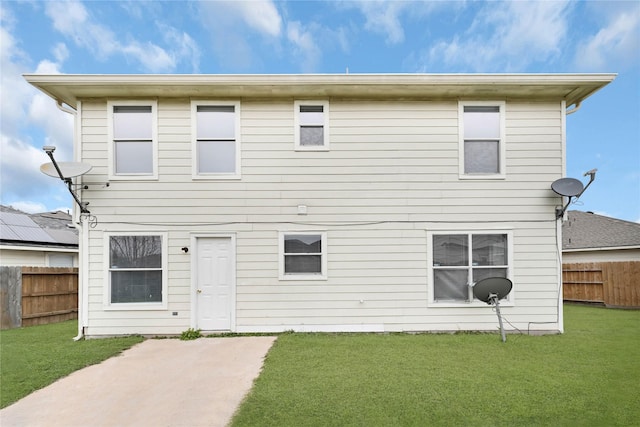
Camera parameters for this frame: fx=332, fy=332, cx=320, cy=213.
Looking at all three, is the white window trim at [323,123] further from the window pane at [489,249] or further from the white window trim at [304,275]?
the window pane at [489,249]

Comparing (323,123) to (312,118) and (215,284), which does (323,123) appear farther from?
(215,284)

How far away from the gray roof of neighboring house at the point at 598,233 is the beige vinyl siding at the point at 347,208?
6.08 m

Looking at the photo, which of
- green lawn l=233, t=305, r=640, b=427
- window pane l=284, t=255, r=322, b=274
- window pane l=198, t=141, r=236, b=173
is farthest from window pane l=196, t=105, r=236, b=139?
green lawn l=233, t=305, r=640, b=427

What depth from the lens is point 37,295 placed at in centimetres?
807

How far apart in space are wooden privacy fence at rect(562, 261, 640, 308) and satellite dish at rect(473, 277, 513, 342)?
6.96 m

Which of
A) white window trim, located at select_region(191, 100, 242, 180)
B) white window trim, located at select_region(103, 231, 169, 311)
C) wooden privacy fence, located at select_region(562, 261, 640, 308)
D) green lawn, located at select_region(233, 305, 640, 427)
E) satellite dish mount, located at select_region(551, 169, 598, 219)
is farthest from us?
wooden privacy fence, located at select_region(562, 261, 640, 308)

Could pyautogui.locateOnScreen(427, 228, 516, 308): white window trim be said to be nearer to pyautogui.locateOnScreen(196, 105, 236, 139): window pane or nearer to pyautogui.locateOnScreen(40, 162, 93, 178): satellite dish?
pyautogui.locateOnScreen(196, 105, 236, 139): window pane

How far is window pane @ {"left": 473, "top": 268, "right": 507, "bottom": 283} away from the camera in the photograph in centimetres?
654

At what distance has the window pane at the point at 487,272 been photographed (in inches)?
257

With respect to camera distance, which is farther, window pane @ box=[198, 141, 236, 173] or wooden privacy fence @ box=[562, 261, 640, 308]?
wooden privacy fence @ box=[562, 261, 640, 308]

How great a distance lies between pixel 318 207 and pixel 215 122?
267 centimetres

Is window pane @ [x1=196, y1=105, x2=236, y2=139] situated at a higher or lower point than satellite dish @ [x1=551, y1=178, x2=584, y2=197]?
higher

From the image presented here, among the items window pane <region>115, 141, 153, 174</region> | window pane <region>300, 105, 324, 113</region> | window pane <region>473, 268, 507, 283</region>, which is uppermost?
window pane <region>300, 105, 324, 113</region>

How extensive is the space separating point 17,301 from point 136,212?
422 centimetres
